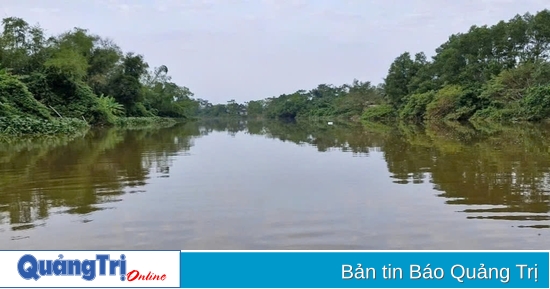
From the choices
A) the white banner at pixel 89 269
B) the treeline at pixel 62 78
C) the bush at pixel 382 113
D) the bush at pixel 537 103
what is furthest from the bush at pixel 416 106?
the white banner at pixel 89 269

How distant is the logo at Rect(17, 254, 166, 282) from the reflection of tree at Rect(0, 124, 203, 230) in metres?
1.87

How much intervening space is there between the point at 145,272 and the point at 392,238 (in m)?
2.11

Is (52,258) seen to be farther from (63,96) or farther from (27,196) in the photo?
(63,96)

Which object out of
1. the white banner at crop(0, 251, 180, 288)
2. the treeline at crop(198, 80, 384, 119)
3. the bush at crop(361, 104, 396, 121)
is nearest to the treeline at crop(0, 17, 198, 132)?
the white banner at crop(0, 251, 180, 288)

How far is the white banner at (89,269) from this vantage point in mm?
2691

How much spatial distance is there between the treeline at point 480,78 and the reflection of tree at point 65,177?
2529 centimetres

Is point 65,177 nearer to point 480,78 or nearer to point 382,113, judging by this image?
point 480,78

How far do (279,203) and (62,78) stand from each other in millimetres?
25187

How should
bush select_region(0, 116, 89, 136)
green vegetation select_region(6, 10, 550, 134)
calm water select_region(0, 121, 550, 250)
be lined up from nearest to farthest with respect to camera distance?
calm water select_region(0, 121, 550, 250) → bush select_region(0, 116, 89, 136) → green vegetation select_region(6, 10, 550, 134)

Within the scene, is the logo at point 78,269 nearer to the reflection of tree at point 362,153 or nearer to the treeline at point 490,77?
the reflection of tree at point 362,153

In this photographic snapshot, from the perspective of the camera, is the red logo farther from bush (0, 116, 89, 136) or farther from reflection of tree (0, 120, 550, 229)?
bush (0, 116, 89, 136)

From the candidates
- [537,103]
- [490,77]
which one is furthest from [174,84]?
[537,103]

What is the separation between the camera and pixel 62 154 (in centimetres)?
1063

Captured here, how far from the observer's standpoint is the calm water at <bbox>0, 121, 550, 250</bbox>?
398 centimetres
